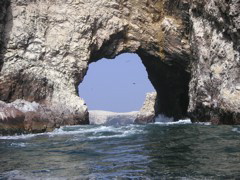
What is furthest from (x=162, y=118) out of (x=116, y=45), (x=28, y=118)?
(x=28, y=118)

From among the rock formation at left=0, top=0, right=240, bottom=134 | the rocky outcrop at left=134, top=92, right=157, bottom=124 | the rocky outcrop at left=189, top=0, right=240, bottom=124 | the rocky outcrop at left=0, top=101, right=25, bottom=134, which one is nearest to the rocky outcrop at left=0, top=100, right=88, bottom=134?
the rocky outcrop at left=0, top=101, right=25, bottom=134

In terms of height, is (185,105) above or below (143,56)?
below

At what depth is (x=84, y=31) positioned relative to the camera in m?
30.7

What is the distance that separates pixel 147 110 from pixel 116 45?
3341cm

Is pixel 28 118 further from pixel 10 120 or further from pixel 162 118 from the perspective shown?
pixel 162 118

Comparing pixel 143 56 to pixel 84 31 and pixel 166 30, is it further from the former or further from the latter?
pixel 84 31

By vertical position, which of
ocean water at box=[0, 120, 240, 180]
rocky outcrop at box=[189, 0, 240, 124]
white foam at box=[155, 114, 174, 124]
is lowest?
white foam at box=[155, 114, 174, 124]

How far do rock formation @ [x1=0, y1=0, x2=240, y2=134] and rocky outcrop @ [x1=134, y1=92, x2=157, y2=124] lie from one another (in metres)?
25.6

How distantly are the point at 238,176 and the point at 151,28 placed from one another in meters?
26.3

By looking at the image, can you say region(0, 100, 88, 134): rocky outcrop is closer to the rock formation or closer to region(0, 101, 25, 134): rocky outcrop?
region(0, 101, 25, 134): rocky outcrop

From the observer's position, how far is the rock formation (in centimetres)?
2384

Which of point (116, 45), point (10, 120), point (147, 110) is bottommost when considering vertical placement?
point (147, 110)

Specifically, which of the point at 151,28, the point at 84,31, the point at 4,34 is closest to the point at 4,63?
the point at 4,34

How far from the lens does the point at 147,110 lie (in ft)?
212
